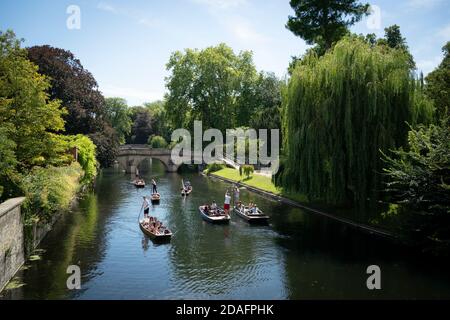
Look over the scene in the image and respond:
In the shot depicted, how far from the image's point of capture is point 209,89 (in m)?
69.5

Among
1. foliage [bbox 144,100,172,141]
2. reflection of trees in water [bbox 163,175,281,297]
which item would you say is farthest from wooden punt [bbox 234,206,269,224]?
foliage [bbox 144,100,172,141]

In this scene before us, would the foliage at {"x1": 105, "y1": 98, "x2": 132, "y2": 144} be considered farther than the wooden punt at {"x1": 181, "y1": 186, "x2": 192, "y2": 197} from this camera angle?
Yes

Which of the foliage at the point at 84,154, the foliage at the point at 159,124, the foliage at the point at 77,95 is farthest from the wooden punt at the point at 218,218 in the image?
the foliage at the point at 159,124

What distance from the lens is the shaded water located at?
1576 centimetres

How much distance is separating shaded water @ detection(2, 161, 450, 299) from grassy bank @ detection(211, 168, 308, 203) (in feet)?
A: 20.8

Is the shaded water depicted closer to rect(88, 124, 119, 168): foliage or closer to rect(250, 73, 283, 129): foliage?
rect(88, 124, 119, 168): foliage

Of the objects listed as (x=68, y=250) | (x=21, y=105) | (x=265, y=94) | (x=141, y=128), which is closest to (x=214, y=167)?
(x=265, y=94)

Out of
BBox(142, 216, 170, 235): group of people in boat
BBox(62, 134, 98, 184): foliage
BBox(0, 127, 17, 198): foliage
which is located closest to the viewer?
BBox(0, 127, 17, 198): foliage

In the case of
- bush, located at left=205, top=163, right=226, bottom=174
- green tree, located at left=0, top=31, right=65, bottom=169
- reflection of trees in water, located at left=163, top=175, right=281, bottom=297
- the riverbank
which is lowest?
reflection of trees in water, located at left=163, top=175, right=281, bottom=297

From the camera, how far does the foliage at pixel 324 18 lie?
37.3m

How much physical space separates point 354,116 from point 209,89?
46.5 m

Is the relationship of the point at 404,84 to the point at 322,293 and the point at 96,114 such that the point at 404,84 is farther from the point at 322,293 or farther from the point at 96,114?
the point at 96,114
